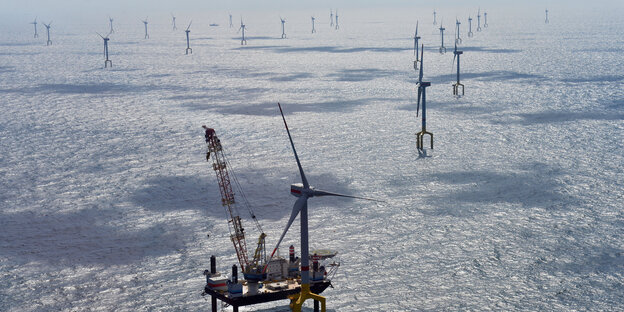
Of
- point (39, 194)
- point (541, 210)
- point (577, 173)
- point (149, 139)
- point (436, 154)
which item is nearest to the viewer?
point (541, 210)

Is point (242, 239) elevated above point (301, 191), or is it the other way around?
point (301, 191)

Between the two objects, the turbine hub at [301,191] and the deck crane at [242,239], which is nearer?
the turbine hub at [301,191]

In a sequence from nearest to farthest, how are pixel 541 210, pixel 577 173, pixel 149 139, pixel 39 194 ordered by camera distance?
pixel 541 210 < pixel 39 194 < pixel 577 173 < pixel 149 139

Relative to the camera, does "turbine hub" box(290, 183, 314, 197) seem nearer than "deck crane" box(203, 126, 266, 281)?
Yes

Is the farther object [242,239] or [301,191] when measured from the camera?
[242,239]

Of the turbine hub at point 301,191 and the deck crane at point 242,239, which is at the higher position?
the turbine hub at point 301,191

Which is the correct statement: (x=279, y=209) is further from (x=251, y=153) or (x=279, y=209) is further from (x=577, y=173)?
(x=577, y=173)

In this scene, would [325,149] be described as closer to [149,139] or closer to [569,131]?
[149,139]

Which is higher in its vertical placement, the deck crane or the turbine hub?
the turbine hub

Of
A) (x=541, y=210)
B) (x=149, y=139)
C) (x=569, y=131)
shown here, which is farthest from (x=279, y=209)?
(x=569, y=131)

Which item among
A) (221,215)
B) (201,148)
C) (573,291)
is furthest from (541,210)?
(201,148)

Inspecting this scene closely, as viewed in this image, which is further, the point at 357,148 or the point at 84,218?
the point at 357,148
